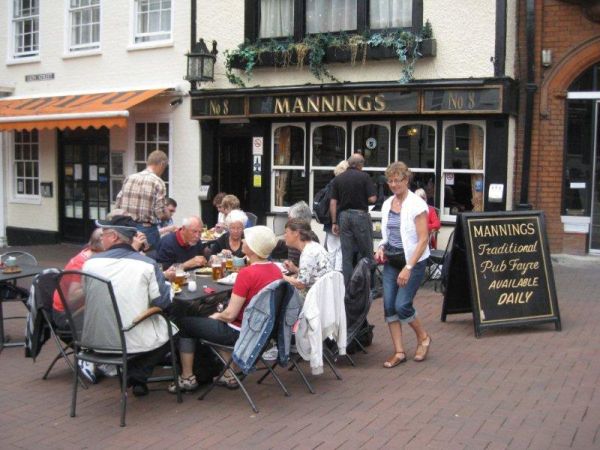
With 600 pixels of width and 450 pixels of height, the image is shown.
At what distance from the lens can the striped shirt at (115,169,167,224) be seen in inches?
327

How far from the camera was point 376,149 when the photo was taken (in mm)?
12422

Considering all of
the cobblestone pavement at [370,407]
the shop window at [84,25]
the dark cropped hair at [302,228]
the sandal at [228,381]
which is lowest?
the cobblestone pavement at [370,407]

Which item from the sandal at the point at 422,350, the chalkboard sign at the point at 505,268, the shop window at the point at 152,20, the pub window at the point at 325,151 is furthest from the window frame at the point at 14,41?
the sandal at the point at 422,350

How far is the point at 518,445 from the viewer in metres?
4.70

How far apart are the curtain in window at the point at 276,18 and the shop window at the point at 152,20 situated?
6.93 ft

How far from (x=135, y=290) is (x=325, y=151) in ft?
26.1

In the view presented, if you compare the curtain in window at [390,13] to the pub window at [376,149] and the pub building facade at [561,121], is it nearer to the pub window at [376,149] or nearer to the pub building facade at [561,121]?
the pub window at [376,149]

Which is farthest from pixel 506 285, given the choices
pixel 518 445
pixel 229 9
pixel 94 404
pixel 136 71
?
pixel 136 71

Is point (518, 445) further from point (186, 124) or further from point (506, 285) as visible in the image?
point (186, 124)

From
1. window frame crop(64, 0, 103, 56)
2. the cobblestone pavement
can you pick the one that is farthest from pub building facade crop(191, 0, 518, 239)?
the cobblestone pavement

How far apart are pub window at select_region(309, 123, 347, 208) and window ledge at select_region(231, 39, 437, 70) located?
3.72ft

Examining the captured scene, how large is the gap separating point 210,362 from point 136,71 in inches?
400

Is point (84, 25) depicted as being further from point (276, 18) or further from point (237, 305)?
point (237, 305)

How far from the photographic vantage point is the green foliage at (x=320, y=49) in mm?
11609
